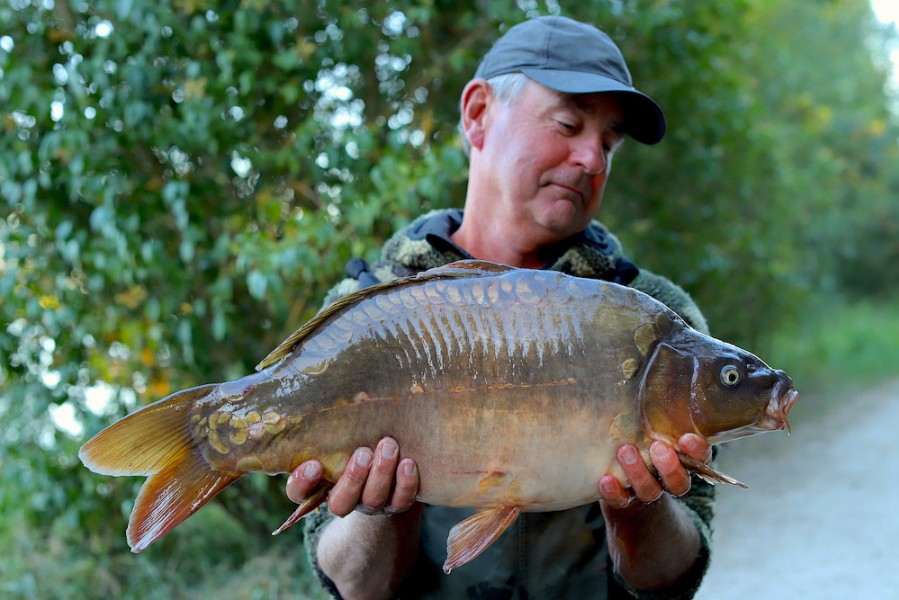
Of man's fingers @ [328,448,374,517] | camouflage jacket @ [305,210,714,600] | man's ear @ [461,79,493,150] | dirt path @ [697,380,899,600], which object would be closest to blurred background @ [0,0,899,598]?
man's ear @ [461,79,493,150]

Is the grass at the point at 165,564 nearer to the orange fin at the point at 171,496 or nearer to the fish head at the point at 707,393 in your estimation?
the orange fin at the point at 171,496

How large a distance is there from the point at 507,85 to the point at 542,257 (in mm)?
336

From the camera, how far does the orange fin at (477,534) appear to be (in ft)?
4.45

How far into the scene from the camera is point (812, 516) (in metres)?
5.68

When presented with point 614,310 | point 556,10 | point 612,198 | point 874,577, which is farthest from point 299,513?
point 612,198

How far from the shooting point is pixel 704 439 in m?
1.36

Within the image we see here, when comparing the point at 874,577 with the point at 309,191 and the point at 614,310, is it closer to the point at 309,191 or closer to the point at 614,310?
the point at 309,191

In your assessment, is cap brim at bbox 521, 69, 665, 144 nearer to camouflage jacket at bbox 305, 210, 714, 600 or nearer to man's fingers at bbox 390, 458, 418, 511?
camouflage jacket at bbox 305, 210, 714, 600

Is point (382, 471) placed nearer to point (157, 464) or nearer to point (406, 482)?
point (406, 482)

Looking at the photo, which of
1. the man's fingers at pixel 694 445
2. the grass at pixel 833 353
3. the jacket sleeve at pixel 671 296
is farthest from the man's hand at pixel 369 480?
the grass at pixel 833 353

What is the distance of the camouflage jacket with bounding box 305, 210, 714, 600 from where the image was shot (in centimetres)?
169

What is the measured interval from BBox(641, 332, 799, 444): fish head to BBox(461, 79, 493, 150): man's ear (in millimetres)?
692

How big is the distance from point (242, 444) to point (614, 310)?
22.5 inches

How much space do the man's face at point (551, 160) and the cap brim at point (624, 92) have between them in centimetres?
3
